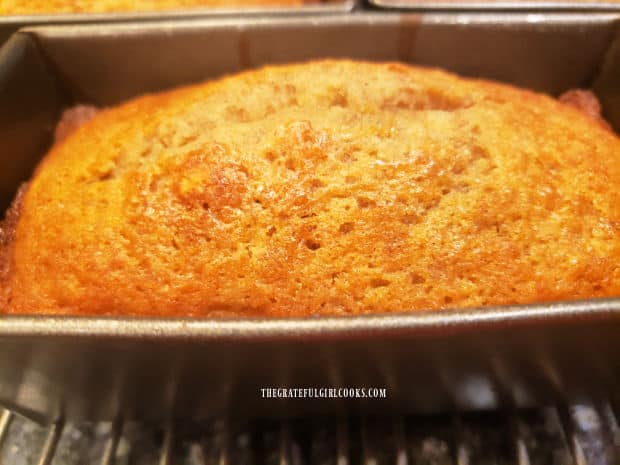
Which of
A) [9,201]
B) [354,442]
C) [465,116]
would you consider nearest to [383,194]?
[465,116]

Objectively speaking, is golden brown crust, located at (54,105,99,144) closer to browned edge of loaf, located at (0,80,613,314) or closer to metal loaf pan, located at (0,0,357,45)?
browned edge of loaf, located at (0,80,613,314)

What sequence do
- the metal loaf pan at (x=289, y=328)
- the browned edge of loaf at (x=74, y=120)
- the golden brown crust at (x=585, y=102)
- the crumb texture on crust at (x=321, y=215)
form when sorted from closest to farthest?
the metal loaf pan at (x=289, y=328)
the crumb texture on crust at (x=321, y=215)
the browned edge of loaf at (x=74, y=120)
the golden brown crust at (x=585, y=102)

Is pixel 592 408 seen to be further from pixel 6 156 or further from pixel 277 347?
pixel 6 156

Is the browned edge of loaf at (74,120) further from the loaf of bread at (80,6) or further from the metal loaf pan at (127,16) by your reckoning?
the loaf of bread at (80,6)

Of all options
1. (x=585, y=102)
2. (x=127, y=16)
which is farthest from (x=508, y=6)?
(x=127, y=16)

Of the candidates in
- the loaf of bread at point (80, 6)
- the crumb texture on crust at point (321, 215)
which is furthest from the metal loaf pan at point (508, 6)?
the loaf of bread at point (80, 6)

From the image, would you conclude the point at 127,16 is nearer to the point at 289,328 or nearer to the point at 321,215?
the point at 321,215
